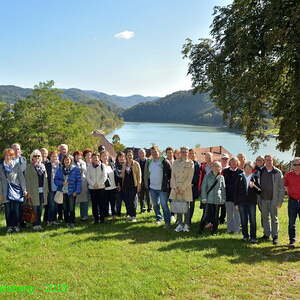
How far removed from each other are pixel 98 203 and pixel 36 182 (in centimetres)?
153

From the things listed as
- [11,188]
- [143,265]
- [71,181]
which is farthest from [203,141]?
[143,265]

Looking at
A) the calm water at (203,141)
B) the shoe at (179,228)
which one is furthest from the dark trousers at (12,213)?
the calm water at (203,141)

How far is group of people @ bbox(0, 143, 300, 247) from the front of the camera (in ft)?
21.7

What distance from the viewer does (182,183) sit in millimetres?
7152

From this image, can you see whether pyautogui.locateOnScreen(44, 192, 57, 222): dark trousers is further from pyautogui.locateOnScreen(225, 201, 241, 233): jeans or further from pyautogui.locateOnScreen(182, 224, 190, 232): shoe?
pyautogui.locateOnScreen(225, 201, 241, 233): jeans

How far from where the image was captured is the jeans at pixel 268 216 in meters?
6.59

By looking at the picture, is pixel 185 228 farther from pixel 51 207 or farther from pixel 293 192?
pixel 51 207

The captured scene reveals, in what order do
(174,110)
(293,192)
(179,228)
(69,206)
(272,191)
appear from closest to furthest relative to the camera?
(293,192) → (272,191) → (179,228) → (69,206) → (174,110)

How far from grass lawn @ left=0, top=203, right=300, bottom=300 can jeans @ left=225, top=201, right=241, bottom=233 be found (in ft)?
0.76

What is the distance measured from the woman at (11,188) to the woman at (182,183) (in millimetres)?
3256

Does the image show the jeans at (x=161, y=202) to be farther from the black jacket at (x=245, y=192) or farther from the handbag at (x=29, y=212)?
the handbag at (x=29, y=212)

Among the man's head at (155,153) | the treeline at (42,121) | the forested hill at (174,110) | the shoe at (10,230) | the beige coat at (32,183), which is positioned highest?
the forested hill at (174,110)

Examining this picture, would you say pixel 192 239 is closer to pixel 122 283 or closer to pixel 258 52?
pixel 122 283

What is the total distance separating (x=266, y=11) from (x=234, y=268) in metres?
12.4
